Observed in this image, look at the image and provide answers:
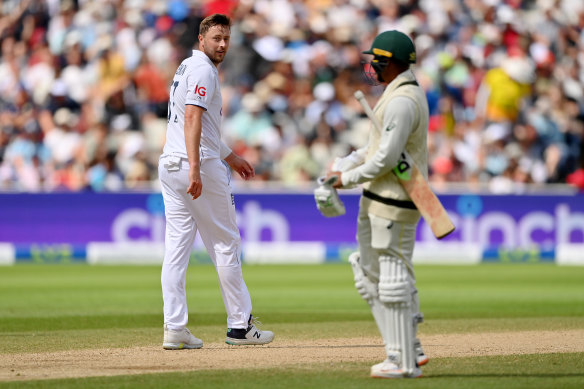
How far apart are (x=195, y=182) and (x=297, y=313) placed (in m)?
4.00

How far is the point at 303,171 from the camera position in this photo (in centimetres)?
1888

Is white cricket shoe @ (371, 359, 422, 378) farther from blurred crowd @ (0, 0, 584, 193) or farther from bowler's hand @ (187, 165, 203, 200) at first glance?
blurred crowd @ (0, 0, 584, 193)

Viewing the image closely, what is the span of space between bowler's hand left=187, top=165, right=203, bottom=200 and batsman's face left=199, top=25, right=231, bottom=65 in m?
0.88

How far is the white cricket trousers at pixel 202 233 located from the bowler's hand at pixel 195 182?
24 centimetres

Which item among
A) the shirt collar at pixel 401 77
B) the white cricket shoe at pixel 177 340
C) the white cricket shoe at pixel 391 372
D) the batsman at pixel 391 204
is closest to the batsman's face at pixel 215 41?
the batsman at pixel 391 204

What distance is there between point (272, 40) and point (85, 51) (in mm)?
3523

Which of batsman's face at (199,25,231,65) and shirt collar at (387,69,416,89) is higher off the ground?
batsman's face at (199,25,231,65)

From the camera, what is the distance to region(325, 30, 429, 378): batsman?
616 cm

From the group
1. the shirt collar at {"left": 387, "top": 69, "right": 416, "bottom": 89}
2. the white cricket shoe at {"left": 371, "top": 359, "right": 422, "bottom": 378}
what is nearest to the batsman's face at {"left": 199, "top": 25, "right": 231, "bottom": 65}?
the shirt collar at {"left": 387, "top": 69, "right": 416, "bottom": 89}

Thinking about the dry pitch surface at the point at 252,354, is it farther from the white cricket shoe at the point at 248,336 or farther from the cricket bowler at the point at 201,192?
the cricket bowler at the point at 201,192

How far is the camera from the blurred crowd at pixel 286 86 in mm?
19031

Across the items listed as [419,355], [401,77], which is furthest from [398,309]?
[401,77]

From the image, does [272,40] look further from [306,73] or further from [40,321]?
[40,321]

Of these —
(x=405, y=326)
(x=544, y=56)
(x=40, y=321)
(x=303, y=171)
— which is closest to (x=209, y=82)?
(x=405, y=326)
